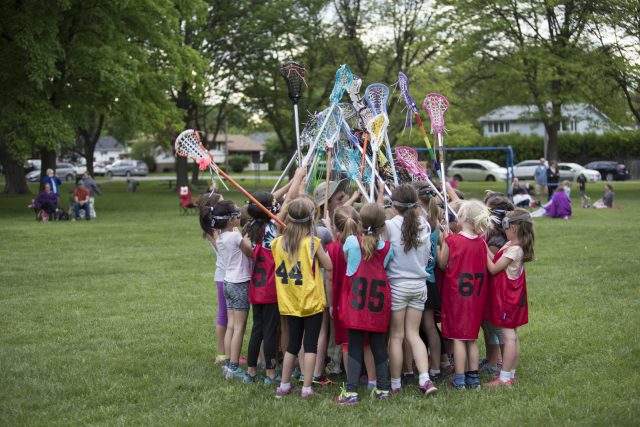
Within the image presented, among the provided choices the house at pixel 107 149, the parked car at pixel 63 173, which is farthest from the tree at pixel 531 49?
the house at pixel 107 149

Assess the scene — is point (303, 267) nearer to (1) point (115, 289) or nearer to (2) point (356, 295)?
(2) point (356, 295)

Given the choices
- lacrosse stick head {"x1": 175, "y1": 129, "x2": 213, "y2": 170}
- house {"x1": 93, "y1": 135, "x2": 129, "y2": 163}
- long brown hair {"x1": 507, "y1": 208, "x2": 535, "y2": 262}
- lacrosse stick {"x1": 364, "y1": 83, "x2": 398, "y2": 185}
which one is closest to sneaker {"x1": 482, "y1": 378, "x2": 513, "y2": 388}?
long brown hair {"x1": 507, "y1": 208, "x2": 535, "y2": 262}

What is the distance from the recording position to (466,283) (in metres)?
5.58

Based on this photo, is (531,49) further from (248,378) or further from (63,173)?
(63,173)

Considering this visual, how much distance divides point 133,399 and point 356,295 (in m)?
1.93

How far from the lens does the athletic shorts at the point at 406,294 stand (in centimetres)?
540

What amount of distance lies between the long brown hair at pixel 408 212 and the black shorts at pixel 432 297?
2.00ft

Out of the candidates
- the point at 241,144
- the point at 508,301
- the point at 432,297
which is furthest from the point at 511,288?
the point at 241,144

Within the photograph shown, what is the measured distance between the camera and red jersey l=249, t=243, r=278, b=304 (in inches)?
224

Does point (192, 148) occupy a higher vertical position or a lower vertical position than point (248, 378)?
higher

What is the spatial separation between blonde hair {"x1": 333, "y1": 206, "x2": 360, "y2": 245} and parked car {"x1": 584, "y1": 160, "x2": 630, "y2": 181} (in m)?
41.1

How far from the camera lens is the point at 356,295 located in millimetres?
5336

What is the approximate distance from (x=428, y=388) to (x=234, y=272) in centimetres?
184

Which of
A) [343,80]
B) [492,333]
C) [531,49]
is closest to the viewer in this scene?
[492,333]
